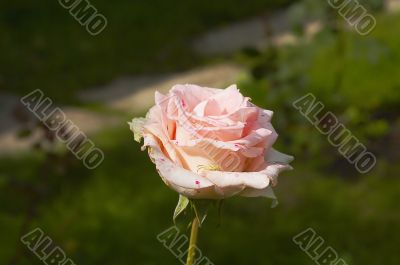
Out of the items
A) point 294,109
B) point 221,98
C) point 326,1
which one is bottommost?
point 221,98

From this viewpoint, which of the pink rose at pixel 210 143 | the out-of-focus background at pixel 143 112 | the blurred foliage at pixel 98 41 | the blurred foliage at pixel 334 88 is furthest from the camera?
the blurred foliage at pixel 98 41

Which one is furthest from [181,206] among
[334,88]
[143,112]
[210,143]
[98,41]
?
[98,41]

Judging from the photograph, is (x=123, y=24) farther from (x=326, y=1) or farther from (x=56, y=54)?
(x=326, y=1)

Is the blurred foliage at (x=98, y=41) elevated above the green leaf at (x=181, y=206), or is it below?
above

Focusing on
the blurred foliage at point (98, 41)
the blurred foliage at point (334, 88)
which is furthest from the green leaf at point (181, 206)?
the blurred foliage at point (98, 41)

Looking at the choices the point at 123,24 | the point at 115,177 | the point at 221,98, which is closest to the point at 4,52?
the point at 123,24

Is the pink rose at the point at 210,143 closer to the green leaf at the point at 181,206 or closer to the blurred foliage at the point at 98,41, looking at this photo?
the green leaf at the point at 181,206
